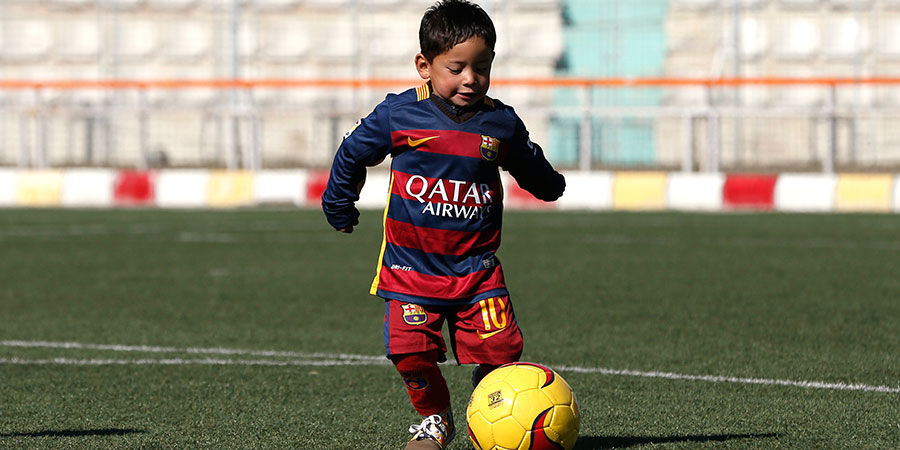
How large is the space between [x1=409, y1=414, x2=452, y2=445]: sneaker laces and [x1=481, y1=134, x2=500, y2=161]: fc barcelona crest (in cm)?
90

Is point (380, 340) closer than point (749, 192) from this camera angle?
Yes

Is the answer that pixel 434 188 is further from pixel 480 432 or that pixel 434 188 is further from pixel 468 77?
pixel 480 432

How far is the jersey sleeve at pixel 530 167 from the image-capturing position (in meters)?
4.85

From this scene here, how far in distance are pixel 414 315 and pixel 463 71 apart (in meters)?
0.81

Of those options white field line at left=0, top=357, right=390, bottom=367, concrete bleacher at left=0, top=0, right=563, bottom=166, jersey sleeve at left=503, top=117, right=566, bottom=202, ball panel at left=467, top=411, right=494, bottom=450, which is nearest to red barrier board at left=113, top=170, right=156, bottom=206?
concrete bleacher at left=0, top=0, right=563, bottom=166

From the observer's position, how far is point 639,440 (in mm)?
5008

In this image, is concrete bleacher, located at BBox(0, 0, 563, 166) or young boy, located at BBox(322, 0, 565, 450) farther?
concrete bleacher, located at BBox(0, 0, 563, 166)

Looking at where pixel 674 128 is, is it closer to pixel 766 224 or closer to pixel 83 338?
pixel 766 224

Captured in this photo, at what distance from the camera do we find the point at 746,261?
1148 centimetres

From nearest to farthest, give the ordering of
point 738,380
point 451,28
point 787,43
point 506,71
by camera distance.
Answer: point 451,28
point 738,380
point 787,43
point 506,71

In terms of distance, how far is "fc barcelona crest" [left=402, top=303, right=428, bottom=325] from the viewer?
472cm

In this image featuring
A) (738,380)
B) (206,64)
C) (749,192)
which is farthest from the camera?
(206,64)

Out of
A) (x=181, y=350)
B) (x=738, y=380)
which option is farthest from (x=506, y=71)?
(x=738, y=380)

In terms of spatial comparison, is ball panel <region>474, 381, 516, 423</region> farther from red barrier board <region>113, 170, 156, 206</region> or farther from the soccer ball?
red barrier board <region>113, 170, 156, 206</region>
